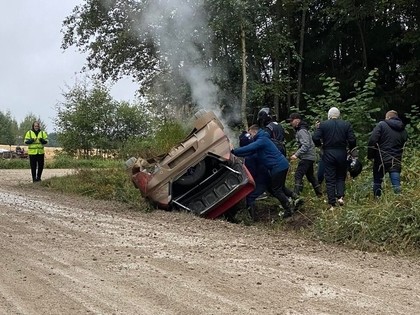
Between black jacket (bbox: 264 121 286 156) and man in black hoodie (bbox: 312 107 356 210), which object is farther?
black jacket (bbox: 264 121 286 156)

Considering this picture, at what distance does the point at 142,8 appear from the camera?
19984 mm

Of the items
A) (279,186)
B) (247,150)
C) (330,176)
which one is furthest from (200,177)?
(330,176)

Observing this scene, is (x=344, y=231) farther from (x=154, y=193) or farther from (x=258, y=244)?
(x=154, y=193)

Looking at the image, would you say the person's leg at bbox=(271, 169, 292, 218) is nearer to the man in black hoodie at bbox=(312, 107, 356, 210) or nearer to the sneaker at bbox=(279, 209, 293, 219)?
the sneaker at bbox=(279, 209, 293, 219)

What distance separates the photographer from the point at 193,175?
9.80 metres

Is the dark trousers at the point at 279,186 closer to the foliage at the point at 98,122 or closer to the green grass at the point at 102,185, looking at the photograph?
the green grass at the point at 102,185

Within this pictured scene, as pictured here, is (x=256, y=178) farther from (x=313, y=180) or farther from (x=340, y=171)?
(x=340, y=171)

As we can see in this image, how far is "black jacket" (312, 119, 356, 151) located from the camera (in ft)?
31.1

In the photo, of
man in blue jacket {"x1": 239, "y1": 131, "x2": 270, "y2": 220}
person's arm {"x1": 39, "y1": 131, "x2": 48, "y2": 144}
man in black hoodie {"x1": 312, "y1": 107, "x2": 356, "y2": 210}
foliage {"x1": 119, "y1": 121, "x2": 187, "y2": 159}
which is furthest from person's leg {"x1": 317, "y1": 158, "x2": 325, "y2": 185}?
person's arm {"x1": 39, "y1": 131, "x2": 48, "y2": 144}

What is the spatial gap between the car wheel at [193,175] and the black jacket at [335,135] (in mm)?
1839

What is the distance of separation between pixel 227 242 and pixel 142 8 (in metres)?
14.1

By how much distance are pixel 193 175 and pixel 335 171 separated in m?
2.17

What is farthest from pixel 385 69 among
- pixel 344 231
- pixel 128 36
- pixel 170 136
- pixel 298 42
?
pixel 344 231

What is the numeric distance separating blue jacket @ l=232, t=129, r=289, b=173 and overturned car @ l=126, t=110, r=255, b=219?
0.84 feet
